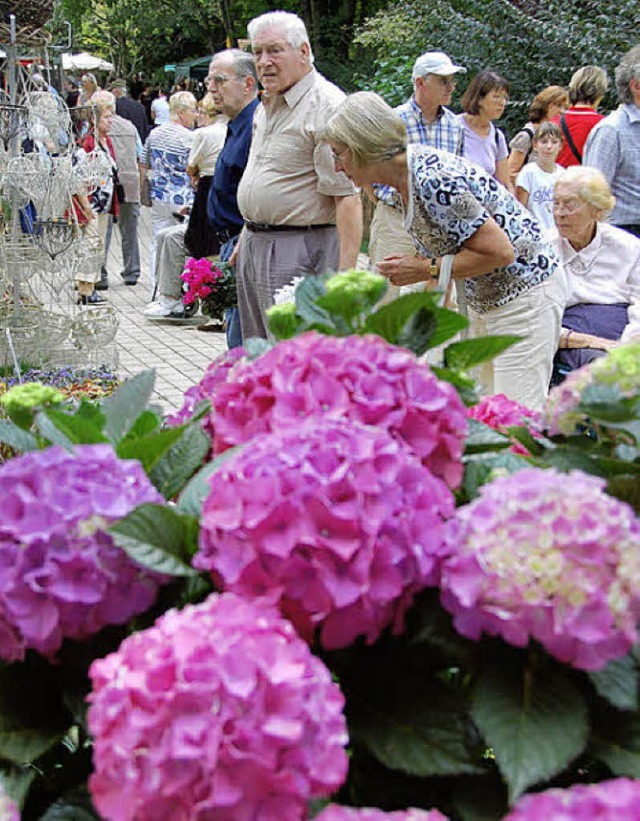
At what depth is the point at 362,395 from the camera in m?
1.10

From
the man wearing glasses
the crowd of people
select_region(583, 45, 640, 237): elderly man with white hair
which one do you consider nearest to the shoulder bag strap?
the crowd of people

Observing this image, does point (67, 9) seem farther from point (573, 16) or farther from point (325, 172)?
point (325, 172)

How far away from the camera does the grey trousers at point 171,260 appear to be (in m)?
9.86

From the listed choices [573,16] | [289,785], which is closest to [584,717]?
[289,785]

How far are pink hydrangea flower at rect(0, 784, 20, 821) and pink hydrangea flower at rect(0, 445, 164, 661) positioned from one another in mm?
148

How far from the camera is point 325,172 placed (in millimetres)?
4684

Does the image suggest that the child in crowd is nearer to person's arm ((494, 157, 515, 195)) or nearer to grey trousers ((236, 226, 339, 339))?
person's arm ((494, 157, 515, 195))

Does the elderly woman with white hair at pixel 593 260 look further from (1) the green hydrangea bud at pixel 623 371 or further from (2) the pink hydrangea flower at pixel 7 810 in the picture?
(2) the pink hydrangea flower at pixel 7 810

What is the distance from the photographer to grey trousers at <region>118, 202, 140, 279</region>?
11797 millimetres

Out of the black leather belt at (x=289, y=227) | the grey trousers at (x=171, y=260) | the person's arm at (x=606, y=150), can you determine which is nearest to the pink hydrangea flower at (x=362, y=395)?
the black leather belt at (x=289, y=227)

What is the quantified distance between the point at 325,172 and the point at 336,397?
3.71 m

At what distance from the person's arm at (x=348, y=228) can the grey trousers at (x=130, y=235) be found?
24.0 feet

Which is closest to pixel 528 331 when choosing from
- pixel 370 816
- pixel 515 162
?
pixel 370 816

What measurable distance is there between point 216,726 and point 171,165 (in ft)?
32.4
